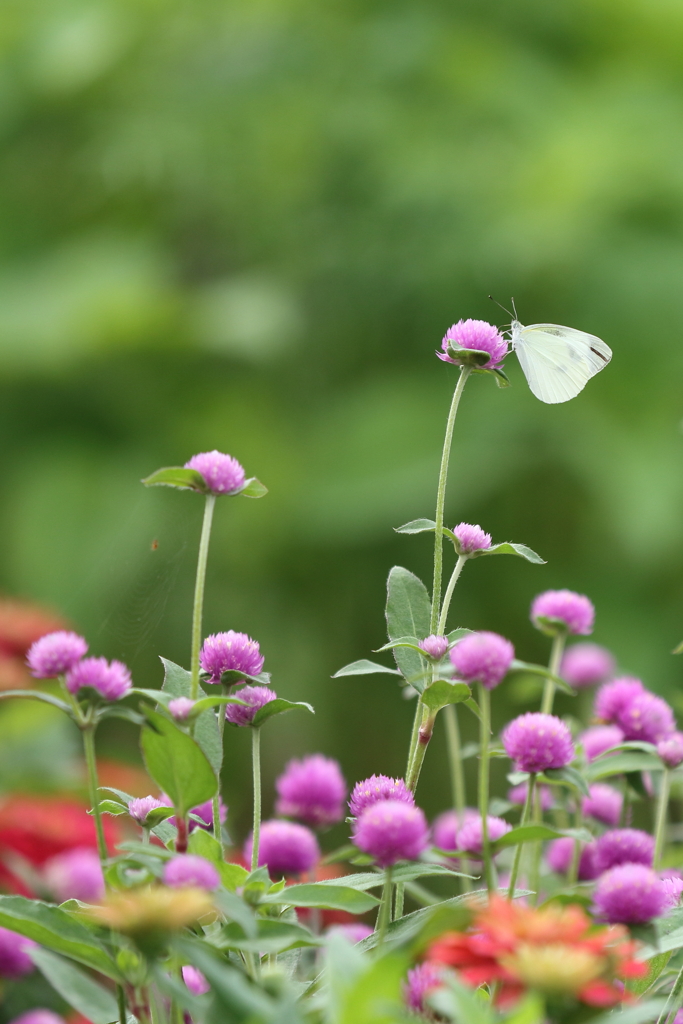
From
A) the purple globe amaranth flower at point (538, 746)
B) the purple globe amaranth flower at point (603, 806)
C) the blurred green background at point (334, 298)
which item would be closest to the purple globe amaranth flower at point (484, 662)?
the purple globe amaranth flower at point (538, 746)

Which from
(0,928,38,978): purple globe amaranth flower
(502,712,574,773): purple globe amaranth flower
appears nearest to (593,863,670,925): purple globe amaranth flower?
(502,712,574,773): purple globe amaranth flower

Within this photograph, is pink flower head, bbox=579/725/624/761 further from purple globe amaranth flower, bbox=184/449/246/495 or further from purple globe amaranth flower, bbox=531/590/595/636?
purple globe amaranth flower, bbox=184/449/246/495

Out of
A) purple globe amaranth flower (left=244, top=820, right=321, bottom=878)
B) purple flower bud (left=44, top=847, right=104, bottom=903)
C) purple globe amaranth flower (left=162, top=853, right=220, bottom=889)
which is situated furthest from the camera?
purple flower bud (left=44, top=847, right=104, bottom=903)

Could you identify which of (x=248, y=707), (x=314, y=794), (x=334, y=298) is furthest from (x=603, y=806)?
(x=334, y=298)

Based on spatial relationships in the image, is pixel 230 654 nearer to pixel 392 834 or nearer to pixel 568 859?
pixel 392 834

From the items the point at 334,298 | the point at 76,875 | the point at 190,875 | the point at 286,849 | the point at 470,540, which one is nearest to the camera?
the point at 190,875

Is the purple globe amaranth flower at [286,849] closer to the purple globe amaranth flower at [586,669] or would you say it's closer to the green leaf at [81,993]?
the green leaf at [81,993]
